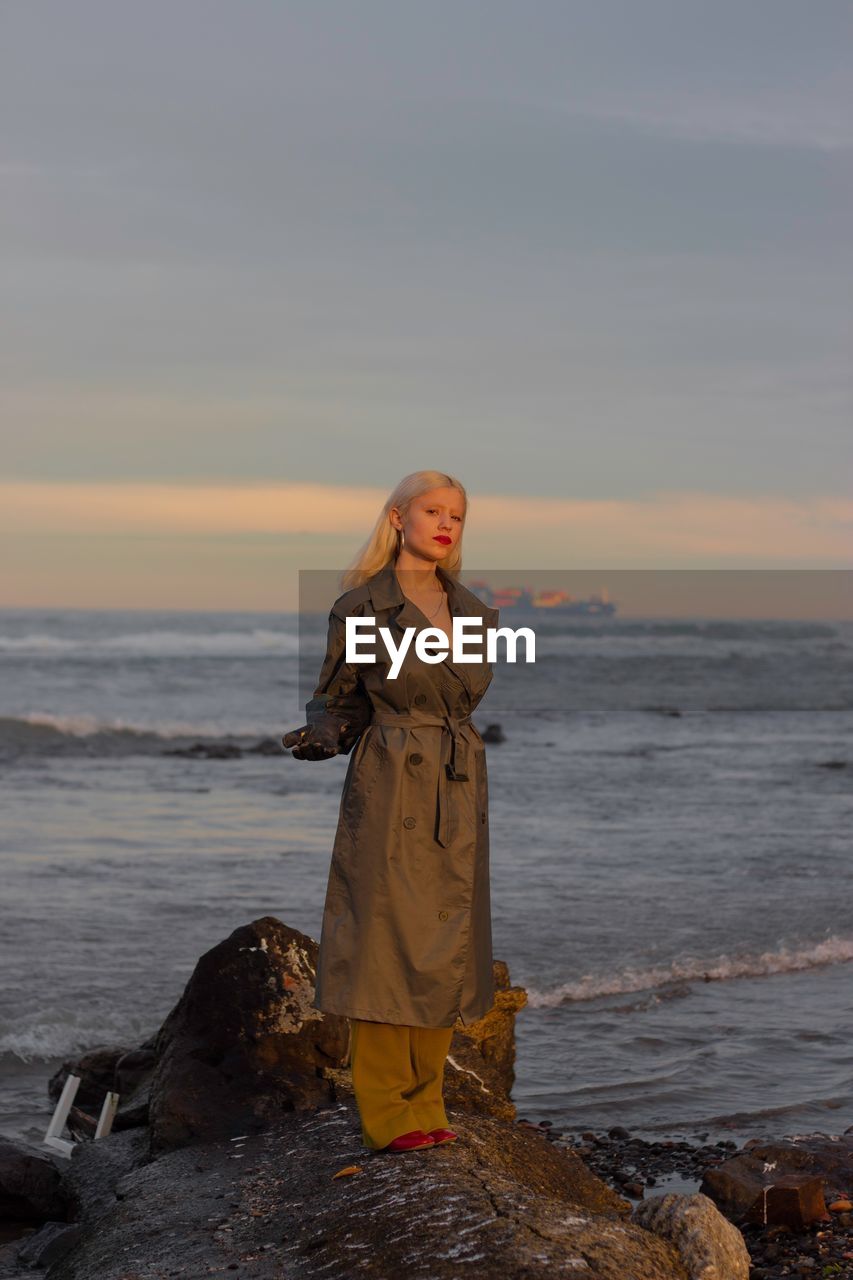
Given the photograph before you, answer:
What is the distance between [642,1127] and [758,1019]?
6.63ft

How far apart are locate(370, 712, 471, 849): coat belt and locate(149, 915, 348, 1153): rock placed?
143 cm

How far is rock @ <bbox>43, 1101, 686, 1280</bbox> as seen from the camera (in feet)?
12.0

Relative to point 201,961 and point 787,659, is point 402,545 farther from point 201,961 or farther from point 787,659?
point 787,659

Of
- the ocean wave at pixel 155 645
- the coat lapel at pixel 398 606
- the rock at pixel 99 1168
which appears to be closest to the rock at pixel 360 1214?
the rock at pixel 99 1168

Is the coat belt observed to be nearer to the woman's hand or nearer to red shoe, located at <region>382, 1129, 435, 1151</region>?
the woman's hand

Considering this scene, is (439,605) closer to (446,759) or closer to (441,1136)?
(446,759)

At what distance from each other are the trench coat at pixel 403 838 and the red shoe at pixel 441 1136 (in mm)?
365

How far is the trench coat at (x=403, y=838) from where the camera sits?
419 cm

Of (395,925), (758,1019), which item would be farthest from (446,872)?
(758,1019)

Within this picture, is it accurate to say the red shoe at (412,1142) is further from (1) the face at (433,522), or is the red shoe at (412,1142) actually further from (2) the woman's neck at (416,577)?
(1) the face at (433,522)

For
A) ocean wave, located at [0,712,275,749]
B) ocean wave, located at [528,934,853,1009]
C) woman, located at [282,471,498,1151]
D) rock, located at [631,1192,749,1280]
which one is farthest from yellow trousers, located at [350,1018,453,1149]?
ocean wave, located at [0,712,275,749]

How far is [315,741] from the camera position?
4.17m

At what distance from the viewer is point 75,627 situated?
6319 cm

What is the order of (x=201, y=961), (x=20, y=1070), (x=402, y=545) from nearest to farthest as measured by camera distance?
(x=402, y=545), (x=201, y=961), (x=20, y=1070)
